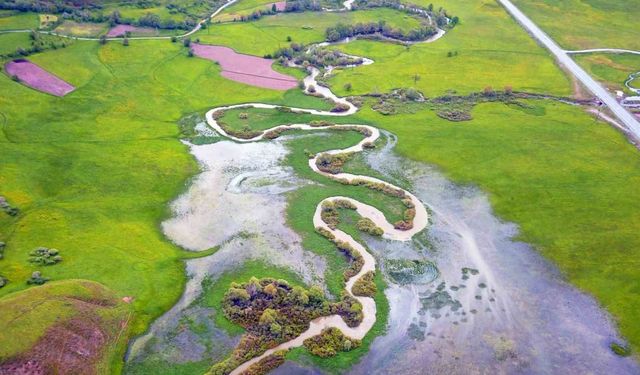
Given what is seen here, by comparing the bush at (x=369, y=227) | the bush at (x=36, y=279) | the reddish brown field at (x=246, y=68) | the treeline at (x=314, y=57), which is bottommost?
the bush at (x=36, y=279)

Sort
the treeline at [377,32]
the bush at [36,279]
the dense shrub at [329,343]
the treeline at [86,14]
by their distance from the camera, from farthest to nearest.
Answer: the treeline at [377,32] → the treeline at [86,14] → the bush at [36,279] → the dense shrub at [329,343]

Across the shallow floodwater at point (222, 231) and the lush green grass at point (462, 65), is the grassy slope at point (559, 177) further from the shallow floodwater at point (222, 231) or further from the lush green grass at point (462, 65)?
the shallow floodwater at point (222, 231)

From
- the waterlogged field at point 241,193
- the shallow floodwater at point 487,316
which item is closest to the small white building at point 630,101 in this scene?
the waterlogged field at point 241,193

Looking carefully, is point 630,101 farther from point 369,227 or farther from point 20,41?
point 20,41

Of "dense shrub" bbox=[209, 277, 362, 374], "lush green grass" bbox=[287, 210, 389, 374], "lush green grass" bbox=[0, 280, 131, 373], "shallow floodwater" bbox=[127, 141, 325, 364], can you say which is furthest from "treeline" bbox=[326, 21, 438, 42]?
"lush green grass" bbox=[0, 280, 131, 373]

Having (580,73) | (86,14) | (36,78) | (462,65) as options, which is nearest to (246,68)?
(36,78)

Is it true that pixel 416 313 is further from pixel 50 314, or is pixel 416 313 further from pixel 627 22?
pixel 627 22
